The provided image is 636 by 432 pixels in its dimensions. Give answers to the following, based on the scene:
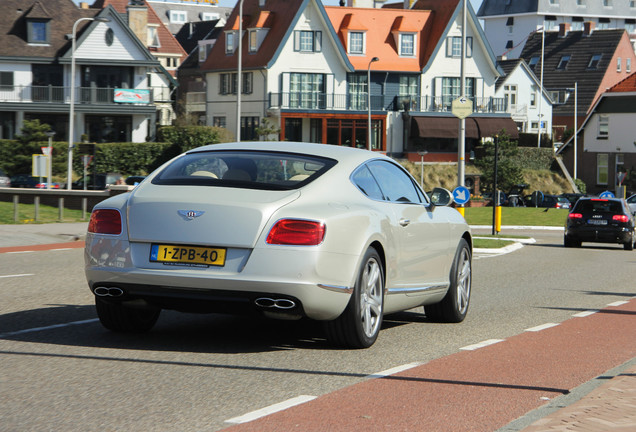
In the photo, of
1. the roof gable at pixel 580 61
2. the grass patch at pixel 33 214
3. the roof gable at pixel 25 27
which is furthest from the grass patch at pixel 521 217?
the roof gable at pixel 580 61

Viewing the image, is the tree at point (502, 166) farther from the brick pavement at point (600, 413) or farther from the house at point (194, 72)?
the brick pavement at point (600, 413)

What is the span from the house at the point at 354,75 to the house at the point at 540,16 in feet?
187

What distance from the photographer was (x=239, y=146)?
9.12 meters

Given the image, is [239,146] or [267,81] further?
[267,81]

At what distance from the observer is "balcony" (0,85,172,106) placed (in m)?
64.5

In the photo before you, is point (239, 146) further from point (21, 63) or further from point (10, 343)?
point (21, 63)

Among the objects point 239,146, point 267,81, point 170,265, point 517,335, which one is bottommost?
point 517,335

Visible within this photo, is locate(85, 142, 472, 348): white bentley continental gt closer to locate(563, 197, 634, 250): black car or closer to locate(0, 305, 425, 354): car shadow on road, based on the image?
locate(0, 305, 425, 354): car shadow on road

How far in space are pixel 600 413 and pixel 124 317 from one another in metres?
4.16

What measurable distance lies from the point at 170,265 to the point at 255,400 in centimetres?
171

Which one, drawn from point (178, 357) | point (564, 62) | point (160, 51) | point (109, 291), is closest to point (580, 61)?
point (564, 62)

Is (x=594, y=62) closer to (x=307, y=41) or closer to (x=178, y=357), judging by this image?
(x=307, y=41)

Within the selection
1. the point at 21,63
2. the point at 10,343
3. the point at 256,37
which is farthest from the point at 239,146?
the point at 256,37

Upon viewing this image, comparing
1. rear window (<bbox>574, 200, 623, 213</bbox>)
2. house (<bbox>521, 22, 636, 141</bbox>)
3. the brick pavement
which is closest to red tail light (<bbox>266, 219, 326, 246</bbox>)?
the brick pavement
